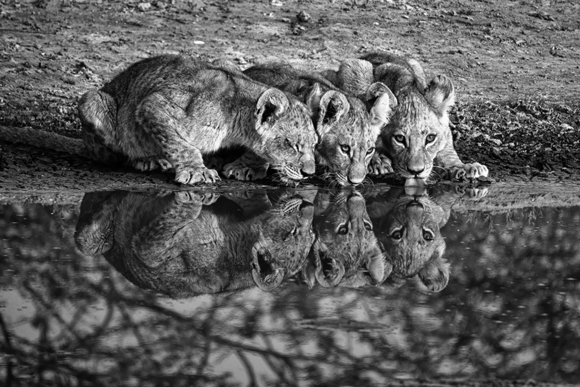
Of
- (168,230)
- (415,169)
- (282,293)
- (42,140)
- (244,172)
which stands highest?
(282,293)

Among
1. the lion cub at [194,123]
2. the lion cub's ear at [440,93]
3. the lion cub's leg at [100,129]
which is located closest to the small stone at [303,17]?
the lion cub at [194,123]

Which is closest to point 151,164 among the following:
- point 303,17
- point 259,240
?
point 259,240

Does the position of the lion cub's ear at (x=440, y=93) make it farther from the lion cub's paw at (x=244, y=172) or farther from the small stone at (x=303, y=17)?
the small stone at (x=303, y=17)

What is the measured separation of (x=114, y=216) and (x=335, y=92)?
2.30 metres

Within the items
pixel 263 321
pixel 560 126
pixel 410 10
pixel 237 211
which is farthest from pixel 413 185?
pixel 410 10

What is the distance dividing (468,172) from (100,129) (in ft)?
10.0

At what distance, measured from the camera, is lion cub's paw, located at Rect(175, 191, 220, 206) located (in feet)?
27.0

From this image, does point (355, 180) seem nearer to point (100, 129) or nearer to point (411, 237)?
point (411, 237)

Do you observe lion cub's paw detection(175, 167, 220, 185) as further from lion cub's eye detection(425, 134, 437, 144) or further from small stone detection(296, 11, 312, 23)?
small stone detection(296, 11, 312, 23)

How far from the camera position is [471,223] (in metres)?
7.75

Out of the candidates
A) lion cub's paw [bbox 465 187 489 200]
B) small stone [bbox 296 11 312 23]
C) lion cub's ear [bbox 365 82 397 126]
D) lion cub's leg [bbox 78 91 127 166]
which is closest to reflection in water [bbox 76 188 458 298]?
lion cub's paw [bbox 465 187 489 200]

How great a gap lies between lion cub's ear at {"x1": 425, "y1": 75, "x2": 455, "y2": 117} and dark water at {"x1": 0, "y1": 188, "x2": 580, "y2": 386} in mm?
1335

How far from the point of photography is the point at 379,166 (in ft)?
30.7

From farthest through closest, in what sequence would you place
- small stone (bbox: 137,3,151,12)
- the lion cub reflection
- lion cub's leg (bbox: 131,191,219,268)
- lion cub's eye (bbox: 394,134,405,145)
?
small stone (bbox: 137,3,151,12) < lion cub's eye (bbox: 394,134,405,145) < lion cub's leg (bbox: 131,191,219,268) < the lion cub reflection
